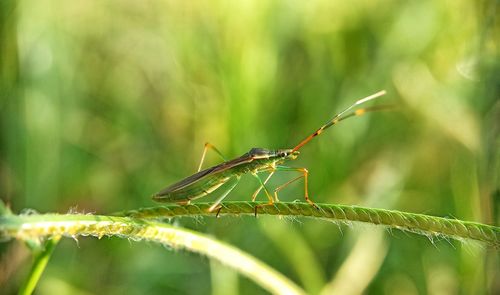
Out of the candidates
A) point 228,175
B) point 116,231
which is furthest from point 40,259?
point 228,175

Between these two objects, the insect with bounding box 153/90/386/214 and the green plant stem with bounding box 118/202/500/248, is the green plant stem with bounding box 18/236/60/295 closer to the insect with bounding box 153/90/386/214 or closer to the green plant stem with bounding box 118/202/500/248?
the green plant stem with bounding box 118/202/500/248

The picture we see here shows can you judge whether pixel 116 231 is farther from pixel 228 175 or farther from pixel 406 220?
pixel 228 175

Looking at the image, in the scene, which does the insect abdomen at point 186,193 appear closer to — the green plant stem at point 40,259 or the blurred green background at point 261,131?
the green plant stem at point 40,259

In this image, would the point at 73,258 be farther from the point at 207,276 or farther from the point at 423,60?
the point at 423,60

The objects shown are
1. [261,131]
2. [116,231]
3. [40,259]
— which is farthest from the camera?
[261,131]

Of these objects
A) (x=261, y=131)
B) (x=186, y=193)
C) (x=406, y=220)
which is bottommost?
(x=406, y=220)

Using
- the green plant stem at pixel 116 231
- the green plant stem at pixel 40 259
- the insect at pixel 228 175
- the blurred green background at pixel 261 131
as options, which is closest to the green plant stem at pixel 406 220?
the green plant stem at pixel 116 231
